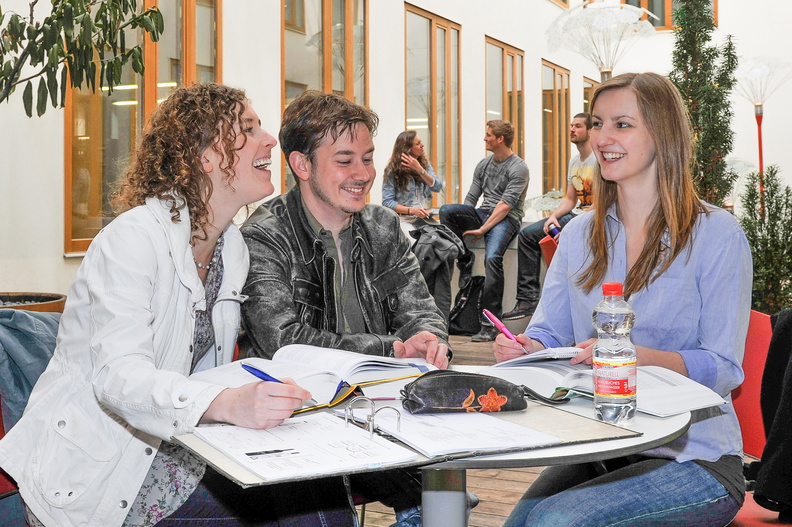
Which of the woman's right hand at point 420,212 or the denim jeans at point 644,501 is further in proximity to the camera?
the woman's right hand at point 420,212

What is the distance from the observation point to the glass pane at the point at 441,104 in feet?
36.1

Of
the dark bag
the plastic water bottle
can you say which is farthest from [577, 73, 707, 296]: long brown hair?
the dark bag

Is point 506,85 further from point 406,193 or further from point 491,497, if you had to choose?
point 491,497

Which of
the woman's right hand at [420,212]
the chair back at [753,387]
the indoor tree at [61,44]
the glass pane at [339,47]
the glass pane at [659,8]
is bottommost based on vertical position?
the chair back at [753,387]

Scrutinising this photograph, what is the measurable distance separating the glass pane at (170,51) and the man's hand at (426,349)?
5.11 metres

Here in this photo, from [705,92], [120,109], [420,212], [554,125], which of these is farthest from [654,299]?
[554,125]

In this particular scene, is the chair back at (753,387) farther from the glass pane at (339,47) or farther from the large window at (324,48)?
the glass pane at (339,47)

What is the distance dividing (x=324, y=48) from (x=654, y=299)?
286 inches

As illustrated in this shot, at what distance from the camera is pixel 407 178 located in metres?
8.06

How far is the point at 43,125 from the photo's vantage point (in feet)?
18.5

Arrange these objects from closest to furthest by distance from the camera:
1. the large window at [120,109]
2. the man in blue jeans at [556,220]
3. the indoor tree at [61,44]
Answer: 1. the indoor tree at [61,44]
2. the large window at [120,109]
3. the man in blue jeans at [556,220]

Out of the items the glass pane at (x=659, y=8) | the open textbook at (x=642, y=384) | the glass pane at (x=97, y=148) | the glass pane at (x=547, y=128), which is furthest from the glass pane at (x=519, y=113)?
the open textbook at (x=642, y=384)

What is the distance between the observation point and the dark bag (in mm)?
1410

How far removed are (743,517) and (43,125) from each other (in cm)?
508
